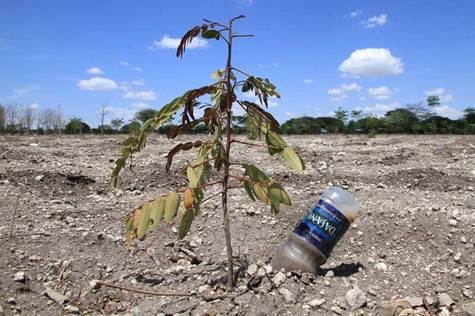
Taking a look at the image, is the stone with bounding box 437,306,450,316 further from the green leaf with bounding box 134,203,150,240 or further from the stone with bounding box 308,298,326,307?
the green leaf with bounding box 134,203,150,240

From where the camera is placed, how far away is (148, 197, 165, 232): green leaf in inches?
73.0

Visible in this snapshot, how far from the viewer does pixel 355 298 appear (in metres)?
2.34

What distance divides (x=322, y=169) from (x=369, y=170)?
707mm

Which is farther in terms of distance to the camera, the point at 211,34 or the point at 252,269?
the point at 252,269

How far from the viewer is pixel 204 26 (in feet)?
6.43

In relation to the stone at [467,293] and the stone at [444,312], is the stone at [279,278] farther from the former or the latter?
the stone at [467,293]

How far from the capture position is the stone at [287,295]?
7.49 feet

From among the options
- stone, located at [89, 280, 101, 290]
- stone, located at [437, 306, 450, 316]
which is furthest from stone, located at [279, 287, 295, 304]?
stone, located at [89, 280, 101, 290]

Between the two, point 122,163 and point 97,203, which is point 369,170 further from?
point 122,163

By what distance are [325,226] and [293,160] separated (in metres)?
0.71

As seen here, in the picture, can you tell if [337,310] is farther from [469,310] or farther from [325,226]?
[469,310]

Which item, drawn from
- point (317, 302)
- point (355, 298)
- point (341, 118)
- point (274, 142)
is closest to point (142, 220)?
point (274, 142)

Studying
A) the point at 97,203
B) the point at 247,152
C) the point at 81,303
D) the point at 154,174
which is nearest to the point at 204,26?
the point at 81,303

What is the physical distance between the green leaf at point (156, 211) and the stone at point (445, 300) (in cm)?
163
